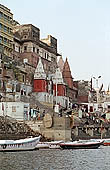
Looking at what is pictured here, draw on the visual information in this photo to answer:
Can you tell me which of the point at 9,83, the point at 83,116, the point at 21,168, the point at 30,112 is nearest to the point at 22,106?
the point at 30,112

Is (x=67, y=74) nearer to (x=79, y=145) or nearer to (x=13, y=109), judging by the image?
(x=13, y=109)

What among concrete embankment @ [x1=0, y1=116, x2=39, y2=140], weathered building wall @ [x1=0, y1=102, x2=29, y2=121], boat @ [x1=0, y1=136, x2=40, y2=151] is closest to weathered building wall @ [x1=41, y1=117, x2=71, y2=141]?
concrete embankment @ [x1=0, y1=116, x2=39, y2=140]

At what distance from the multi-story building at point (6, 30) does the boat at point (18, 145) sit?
38.5 meters

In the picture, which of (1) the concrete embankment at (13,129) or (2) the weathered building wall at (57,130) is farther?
(2) the weathered building wall at (57,130)

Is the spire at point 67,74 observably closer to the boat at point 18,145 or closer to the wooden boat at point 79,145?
the wooden boat at point 79,145

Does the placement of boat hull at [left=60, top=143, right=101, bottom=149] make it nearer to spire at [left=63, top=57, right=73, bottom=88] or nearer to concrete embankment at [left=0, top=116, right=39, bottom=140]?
concrete embankment at [left=0, top=116, right=39, bottom=140]

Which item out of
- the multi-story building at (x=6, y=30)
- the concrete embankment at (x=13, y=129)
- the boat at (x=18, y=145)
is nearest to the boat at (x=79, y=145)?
the boat at (x=18, y=145)

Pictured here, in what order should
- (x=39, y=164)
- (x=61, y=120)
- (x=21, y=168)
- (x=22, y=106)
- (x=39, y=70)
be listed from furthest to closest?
1. (x=39, y=70)
2. (x=22, y=106)
3. (x=61, y=120)
4. (x=39, y=164)
5. (x=21, y=168)

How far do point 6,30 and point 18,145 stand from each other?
139 ft

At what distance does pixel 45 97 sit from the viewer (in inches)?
3248

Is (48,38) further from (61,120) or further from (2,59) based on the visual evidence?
(61,120)

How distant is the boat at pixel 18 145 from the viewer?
4162cm

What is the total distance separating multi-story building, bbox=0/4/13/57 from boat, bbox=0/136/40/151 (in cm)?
3846

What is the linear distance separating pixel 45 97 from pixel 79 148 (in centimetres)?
3377
